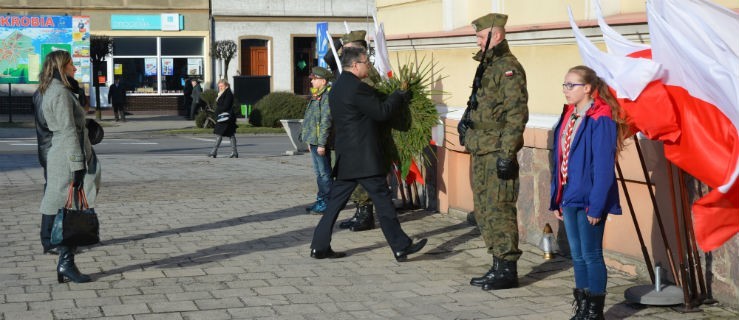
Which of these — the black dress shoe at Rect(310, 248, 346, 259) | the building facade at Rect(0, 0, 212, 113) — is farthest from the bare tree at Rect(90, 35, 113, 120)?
the black dress shoe at Rect(310, 248, 346, 259)

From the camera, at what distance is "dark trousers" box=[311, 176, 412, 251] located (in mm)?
8906

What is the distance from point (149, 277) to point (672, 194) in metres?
3.69

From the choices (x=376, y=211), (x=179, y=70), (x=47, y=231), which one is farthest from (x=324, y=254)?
(x=179, y=70)

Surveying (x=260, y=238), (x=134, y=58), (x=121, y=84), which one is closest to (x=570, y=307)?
(x=260, y=238)

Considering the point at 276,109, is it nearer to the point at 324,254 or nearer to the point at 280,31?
the point at 280,31

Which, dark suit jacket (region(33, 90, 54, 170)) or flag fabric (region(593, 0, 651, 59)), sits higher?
flag fabric (region(593, 0, 651, 59))

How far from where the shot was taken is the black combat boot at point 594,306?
6.75 metres

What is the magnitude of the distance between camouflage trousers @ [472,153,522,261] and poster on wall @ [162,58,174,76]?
35.2 m

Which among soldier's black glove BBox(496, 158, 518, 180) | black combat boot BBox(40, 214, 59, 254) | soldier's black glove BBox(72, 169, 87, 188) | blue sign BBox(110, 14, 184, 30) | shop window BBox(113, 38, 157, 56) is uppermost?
blue sign BBox(110, 14, 184, 30)

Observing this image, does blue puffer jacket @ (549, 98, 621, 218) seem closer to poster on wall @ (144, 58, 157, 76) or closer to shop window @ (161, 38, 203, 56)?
shop window @ (161, 38, 203, 56)

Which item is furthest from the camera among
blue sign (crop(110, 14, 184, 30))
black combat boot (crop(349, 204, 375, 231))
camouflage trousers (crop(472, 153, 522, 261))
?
blue sign (crop(110, 14, 184, 30))

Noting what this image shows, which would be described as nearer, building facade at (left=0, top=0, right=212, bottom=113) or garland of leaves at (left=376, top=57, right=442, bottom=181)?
garland of leaves at (left=376, top=57, right=442, bottom=181)

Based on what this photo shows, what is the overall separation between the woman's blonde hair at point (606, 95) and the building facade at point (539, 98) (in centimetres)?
78

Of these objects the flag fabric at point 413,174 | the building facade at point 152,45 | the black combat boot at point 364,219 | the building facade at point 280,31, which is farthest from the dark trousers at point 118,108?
the black combat boot at point 364,219
